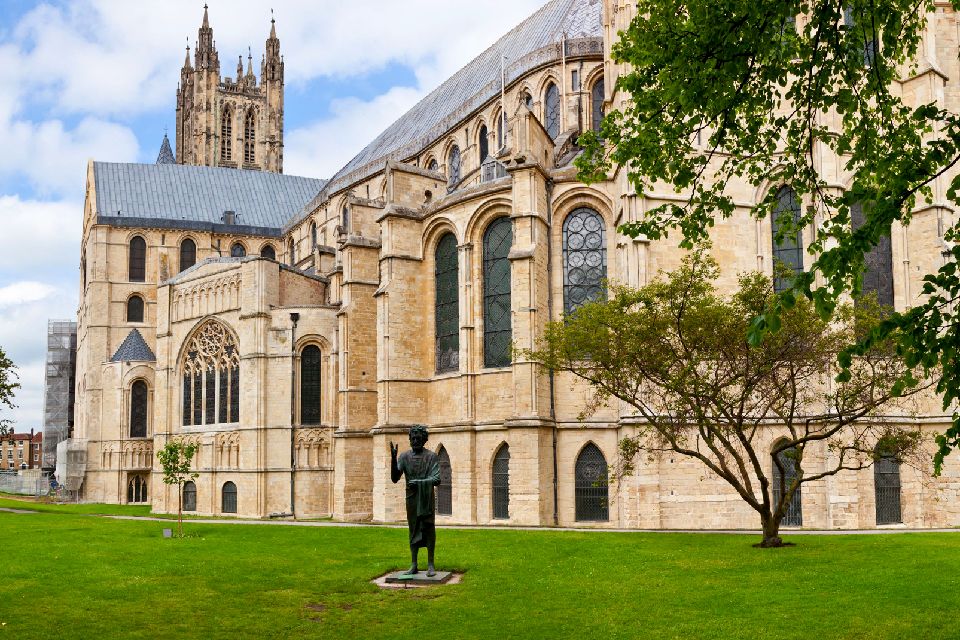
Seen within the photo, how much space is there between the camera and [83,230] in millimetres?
67188

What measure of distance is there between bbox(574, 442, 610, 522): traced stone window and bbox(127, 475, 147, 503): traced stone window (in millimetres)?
33943

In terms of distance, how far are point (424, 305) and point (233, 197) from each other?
36164 mm

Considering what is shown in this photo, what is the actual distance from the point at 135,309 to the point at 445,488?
34.9 metres

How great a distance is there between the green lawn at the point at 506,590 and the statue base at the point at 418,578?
348mm

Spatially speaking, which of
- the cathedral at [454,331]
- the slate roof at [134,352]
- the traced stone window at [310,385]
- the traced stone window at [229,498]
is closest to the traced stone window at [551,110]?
the cathedral at [454,331]

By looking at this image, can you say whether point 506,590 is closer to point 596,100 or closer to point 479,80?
point 596,100

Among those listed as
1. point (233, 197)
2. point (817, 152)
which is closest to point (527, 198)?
point (817, 152)

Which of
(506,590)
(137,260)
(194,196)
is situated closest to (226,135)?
(194,196)

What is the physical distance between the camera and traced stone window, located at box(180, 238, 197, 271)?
61094 millimetres

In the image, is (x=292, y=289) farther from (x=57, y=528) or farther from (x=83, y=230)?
(x=83, y=230)

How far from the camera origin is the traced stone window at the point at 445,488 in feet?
106

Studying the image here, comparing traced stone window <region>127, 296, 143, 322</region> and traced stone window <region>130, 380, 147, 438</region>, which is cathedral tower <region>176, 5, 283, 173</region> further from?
traced stone window <region>130, 380, 147, 438</region>

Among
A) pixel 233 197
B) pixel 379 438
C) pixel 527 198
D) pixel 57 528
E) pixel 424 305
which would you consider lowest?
pixel 57 528

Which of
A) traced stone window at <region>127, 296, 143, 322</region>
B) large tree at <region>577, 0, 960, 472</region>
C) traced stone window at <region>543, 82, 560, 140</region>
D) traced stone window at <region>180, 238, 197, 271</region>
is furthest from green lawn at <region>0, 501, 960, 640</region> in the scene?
traced stone window at <region>180, 238, 197, 271</region>
